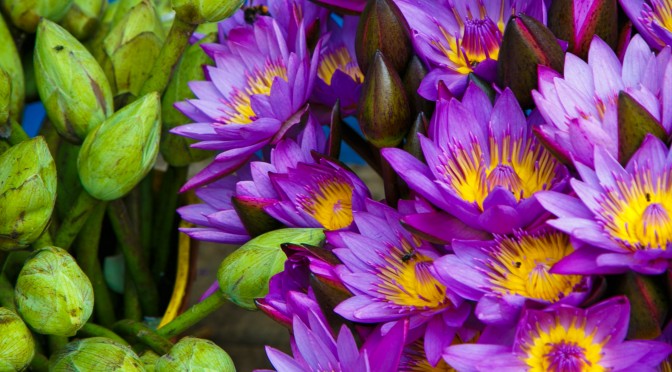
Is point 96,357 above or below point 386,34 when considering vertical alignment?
below

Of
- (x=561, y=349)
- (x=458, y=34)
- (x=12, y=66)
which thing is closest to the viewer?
(x=561, y=349)

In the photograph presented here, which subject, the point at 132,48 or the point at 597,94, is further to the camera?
the point at 132,48

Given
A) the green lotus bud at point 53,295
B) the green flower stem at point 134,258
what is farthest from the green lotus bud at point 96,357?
the green flower stem at point 134,258

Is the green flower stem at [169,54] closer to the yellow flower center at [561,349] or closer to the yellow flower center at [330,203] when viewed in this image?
the yellow flower center at [330,203]

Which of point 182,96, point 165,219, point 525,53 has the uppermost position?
A: point 525,53

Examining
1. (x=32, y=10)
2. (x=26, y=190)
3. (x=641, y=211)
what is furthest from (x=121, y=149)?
(x=641, y=211)

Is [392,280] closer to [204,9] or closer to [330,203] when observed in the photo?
[330,203]

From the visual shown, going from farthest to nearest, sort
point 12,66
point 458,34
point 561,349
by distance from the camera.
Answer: point 12,66 < point 458,34 < point 561,349
